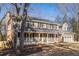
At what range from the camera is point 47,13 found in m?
3.46

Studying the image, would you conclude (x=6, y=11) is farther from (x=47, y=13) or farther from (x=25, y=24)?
(x=47, y=13)

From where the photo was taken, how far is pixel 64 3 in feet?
11.3

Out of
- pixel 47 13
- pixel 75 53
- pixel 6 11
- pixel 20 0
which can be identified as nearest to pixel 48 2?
pixel 47 13

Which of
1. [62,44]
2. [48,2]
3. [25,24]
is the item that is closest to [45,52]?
[62,44]

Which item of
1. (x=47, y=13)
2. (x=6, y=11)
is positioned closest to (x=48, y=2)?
(x=47, y=13)

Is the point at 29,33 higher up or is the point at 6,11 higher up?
the point at 6,11

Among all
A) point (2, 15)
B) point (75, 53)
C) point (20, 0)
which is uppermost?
point (20, 0)

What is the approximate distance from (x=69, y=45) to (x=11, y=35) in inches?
34.4

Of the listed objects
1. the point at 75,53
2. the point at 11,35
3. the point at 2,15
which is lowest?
the point at 75,53

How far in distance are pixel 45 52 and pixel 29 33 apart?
372 millimetres

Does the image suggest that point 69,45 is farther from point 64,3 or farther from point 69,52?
point 64,3

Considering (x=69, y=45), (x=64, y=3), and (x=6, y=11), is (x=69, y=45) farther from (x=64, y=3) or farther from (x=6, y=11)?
(x=6, y=11)

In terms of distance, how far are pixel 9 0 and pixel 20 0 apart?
16 cm

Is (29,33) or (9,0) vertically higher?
(9,0)
